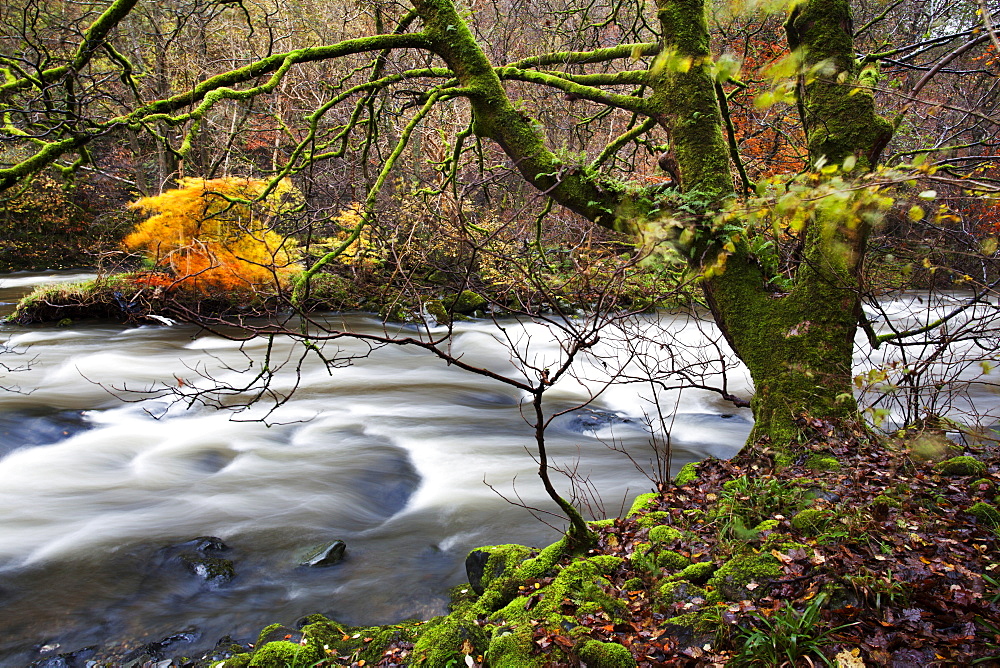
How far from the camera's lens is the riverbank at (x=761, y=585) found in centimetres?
272

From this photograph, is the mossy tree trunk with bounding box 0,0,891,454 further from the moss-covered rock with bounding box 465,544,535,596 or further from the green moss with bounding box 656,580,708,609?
the moss-covered rock with bounding box 465,544,535,596

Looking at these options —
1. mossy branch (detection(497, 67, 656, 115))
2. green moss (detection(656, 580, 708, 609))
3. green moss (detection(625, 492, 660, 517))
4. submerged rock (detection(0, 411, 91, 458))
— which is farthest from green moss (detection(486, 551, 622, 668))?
submerged rock (detection(0, 411, 91, 458))

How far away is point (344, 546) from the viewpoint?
5.48m

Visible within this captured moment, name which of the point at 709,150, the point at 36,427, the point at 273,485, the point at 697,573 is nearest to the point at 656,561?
the point at 697,573

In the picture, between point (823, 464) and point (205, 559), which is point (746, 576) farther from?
point (205, 559)

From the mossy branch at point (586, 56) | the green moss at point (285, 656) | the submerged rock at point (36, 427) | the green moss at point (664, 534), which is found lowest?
the submerged rock at point (36, 427)

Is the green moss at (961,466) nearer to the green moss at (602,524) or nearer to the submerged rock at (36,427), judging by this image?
the green moss at (602,524)

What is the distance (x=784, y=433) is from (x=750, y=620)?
222 cm

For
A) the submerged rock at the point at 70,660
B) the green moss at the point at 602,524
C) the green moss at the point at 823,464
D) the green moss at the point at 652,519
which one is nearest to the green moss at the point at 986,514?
the green moss at the point at 823,464

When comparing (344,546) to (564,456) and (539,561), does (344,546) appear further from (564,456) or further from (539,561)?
(564,456)

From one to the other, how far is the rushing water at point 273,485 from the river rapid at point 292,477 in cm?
2

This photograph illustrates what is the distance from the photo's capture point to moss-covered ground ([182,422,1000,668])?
8.91 feet

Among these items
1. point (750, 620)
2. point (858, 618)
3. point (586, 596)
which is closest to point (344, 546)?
point (586, 596)

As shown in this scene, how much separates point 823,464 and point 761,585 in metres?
1.67
